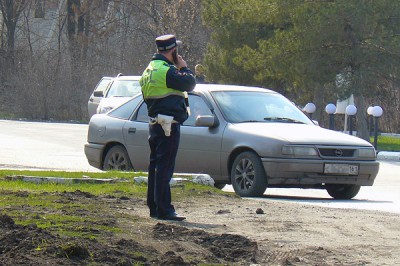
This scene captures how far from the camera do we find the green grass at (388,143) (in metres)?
29.5

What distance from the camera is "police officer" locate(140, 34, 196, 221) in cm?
943

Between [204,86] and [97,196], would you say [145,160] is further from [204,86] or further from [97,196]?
[97,196]

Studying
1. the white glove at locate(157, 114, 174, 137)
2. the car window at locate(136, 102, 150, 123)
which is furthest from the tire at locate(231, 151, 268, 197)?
the white glove at locate(157, 114, 174, 137)

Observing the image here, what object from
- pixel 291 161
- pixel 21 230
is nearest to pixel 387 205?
pixel 291 161

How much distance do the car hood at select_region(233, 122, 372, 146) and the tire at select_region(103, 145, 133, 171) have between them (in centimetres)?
206

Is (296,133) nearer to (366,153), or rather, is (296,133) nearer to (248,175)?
(248,175)

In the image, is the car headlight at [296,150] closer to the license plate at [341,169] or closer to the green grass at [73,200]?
the license plate at [341,169]

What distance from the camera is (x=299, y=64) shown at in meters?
31.4

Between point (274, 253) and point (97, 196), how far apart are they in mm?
3654

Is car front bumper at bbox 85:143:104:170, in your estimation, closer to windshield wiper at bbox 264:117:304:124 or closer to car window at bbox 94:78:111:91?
windshield wiper at bbox 264:117:304:124

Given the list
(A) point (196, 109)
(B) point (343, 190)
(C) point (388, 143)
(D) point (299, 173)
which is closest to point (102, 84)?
(C) point (388, 143)

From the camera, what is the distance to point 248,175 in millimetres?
13281

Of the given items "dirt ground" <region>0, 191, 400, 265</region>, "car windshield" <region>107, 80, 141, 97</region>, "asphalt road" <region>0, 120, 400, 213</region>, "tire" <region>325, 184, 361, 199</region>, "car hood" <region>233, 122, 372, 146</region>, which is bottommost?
"asphalt road" <region>0, 120, 400, 213</region>

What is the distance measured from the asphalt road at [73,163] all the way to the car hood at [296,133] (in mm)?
786
